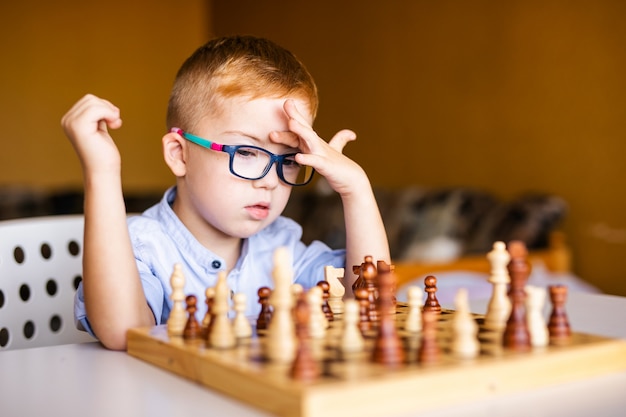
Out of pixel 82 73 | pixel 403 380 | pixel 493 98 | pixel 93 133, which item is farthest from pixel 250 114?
pixel 82 73

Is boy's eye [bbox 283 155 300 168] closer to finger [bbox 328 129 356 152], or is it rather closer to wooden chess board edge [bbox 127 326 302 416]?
finger [bbox 328 129 356 152]

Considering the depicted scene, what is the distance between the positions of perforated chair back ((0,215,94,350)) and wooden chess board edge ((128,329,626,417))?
0.70 metres

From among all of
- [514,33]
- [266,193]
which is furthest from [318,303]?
[514,33]

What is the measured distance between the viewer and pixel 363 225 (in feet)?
4.60

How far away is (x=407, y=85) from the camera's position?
453 cm

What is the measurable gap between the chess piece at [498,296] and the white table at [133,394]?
14 centimetres

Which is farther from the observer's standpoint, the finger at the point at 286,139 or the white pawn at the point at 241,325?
the finger at the point at 286,139

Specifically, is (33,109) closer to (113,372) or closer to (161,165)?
(161,165)

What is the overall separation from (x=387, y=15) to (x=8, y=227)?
11.5ft

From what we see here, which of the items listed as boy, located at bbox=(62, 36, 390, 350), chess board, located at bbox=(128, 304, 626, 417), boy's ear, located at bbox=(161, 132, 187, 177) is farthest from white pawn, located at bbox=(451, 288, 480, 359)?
boy's ear, located at bbox=(161, 132, 187, 177)

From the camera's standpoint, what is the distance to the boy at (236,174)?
4.38 ft

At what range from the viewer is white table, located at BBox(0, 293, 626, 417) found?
2.39 ft

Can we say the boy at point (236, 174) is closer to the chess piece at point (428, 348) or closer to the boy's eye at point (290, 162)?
the boy's eye at point (290, 162)

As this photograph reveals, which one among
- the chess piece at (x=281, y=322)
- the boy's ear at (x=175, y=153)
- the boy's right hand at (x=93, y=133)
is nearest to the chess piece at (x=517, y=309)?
the chess piece at (x=281, y=322)
